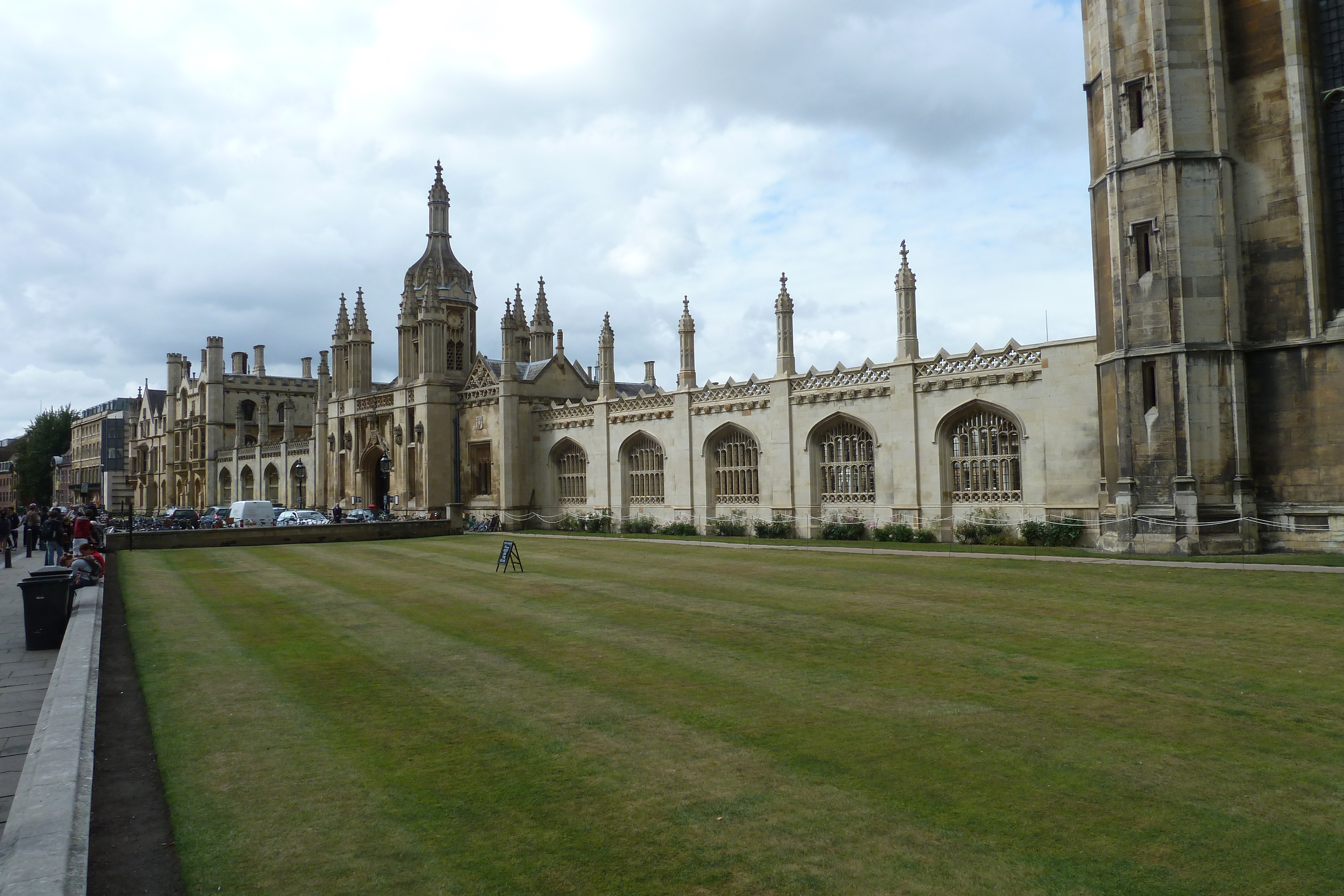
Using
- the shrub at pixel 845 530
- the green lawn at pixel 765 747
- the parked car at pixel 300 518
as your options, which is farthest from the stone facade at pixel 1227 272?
the parked car at pixel 300 518

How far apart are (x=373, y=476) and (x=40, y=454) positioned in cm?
6418

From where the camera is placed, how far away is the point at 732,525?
3034 centimetres

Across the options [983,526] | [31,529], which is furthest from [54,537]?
[983,526]

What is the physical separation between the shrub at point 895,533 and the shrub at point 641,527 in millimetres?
9946

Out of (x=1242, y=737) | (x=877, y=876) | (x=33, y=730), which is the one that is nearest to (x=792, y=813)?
(x=877, y=876)

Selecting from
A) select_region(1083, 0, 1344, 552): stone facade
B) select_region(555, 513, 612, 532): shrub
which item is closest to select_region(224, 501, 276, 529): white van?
select_region(555, 513, 612, 532): shrub

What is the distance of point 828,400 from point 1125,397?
10132 mm

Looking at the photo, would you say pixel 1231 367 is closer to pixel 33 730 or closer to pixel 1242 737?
pixel 1242 737

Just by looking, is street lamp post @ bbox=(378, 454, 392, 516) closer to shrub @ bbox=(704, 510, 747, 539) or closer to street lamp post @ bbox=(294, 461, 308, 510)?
street lamp post @ bbox=(294, 461, 308, 510)

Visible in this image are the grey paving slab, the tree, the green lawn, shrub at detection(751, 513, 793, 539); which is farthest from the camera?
the tree

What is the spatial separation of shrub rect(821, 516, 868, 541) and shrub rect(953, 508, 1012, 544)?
315 cm

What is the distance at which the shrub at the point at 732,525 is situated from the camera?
99.5 ft

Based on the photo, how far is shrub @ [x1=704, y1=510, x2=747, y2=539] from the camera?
3031 cm

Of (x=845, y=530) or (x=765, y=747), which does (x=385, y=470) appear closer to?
(x=845, y=530)
